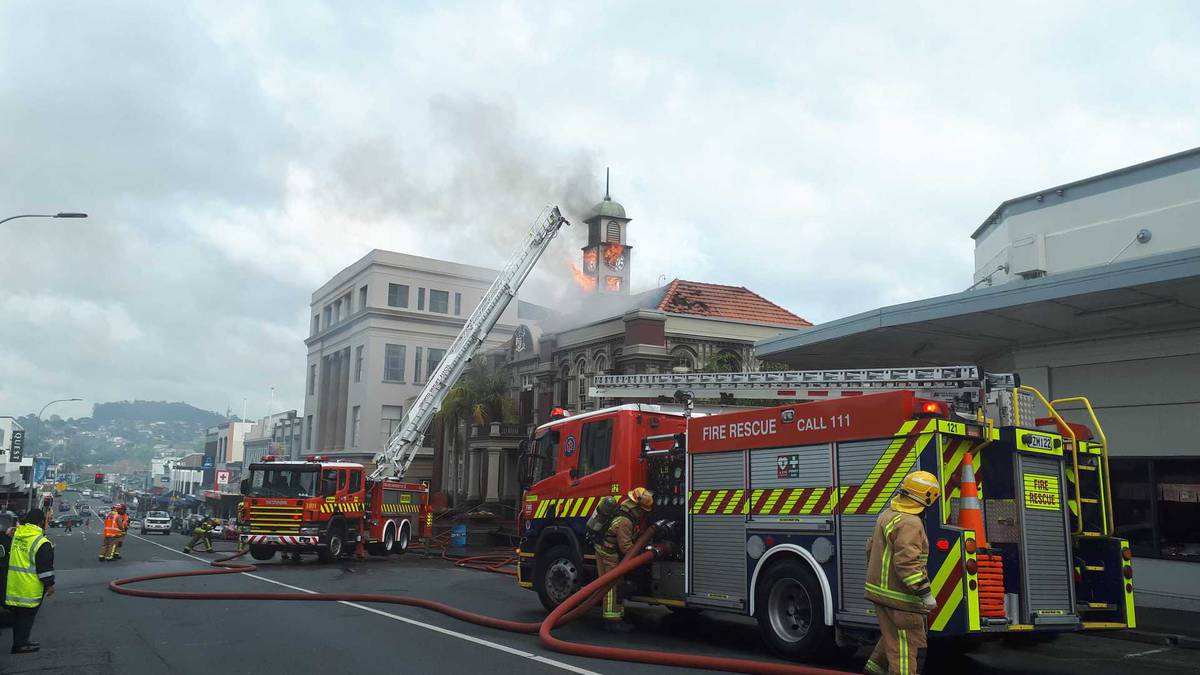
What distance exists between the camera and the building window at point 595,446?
12.0 metres

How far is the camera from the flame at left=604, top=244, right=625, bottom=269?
4041 centimetres

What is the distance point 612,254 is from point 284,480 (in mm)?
21055

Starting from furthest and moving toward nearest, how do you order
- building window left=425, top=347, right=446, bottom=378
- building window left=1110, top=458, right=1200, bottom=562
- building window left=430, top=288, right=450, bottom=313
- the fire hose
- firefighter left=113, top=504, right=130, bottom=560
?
building window left=430, top=288, right=450, bottom=313, building window left=425, top=347, right=446, bottom=378, firefighter left=113, top=504, right=130, bottom=560, building window left=1110, top=458, right=1200, bottom=562, the fire hose

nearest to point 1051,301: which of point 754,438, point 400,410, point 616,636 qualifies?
point 754,438

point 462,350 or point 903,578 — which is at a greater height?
point 462,350

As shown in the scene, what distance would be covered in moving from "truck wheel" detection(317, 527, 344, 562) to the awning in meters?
12.2

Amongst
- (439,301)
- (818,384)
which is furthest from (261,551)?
(439,301)

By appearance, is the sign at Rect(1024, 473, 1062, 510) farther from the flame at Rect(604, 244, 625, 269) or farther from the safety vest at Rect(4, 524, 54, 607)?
the flame at Rect(604, 244, 625, 269)

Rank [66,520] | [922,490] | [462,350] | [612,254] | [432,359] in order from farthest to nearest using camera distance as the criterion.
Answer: [432,359] < [66,520] < [612,254] < [462,350] < [922,490]

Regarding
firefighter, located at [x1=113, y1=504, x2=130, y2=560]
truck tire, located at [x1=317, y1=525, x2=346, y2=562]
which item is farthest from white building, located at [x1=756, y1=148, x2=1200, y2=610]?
firefighter, located at [x1=113, y1=504, x2=130, y2=560]

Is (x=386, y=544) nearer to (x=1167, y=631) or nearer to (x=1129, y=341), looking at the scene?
(x=1129, y=341)

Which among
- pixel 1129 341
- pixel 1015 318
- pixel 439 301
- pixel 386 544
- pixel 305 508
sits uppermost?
pixel 439 301

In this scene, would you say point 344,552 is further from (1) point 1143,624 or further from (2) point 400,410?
(2) point 400,410

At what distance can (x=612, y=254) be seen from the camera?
40562 millimetres
